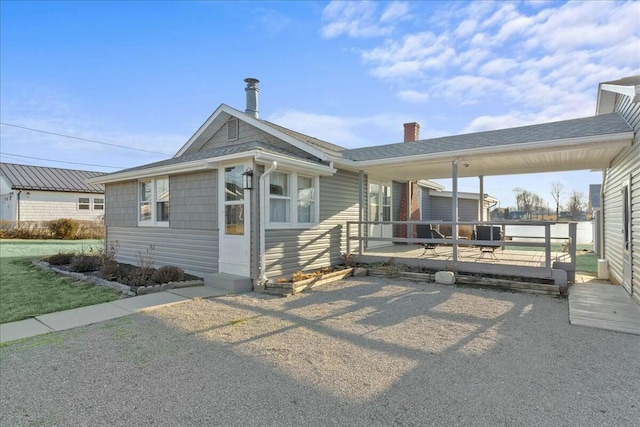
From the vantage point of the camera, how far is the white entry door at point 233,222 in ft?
24.5

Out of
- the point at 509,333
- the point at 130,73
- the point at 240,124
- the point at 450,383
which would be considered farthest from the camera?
the point at 130,73

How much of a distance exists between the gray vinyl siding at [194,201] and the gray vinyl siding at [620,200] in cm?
824

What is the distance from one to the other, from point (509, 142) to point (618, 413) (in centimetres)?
578

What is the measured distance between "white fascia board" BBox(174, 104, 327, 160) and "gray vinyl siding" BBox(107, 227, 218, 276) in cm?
303

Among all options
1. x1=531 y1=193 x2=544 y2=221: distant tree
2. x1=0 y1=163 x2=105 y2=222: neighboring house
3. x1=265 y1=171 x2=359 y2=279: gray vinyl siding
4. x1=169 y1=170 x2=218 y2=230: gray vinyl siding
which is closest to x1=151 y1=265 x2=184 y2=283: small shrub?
x1=169 y1=170 x2=218 y2=230: gray vinyl siding

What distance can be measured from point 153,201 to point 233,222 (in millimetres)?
3741

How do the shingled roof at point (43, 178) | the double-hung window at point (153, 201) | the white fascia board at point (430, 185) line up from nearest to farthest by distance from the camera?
the double-hung window at point (153, 201) < the white fascia board at point (430, 185) < the shingled roof at point (43, 178)

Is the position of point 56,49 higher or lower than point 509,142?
higher

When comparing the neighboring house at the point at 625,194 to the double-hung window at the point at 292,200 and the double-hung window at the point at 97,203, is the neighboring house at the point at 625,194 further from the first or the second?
the double-hung window at the point at 97,203

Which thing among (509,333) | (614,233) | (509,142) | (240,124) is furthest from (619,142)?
(240,124)

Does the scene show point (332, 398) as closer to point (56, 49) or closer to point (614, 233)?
point (614, 233)

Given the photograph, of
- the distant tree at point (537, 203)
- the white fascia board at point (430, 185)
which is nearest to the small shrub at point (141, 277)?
the white fascia board at point (430, 185)

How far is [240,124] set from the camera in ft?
34.6

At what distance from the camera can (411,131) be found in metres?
14.6
